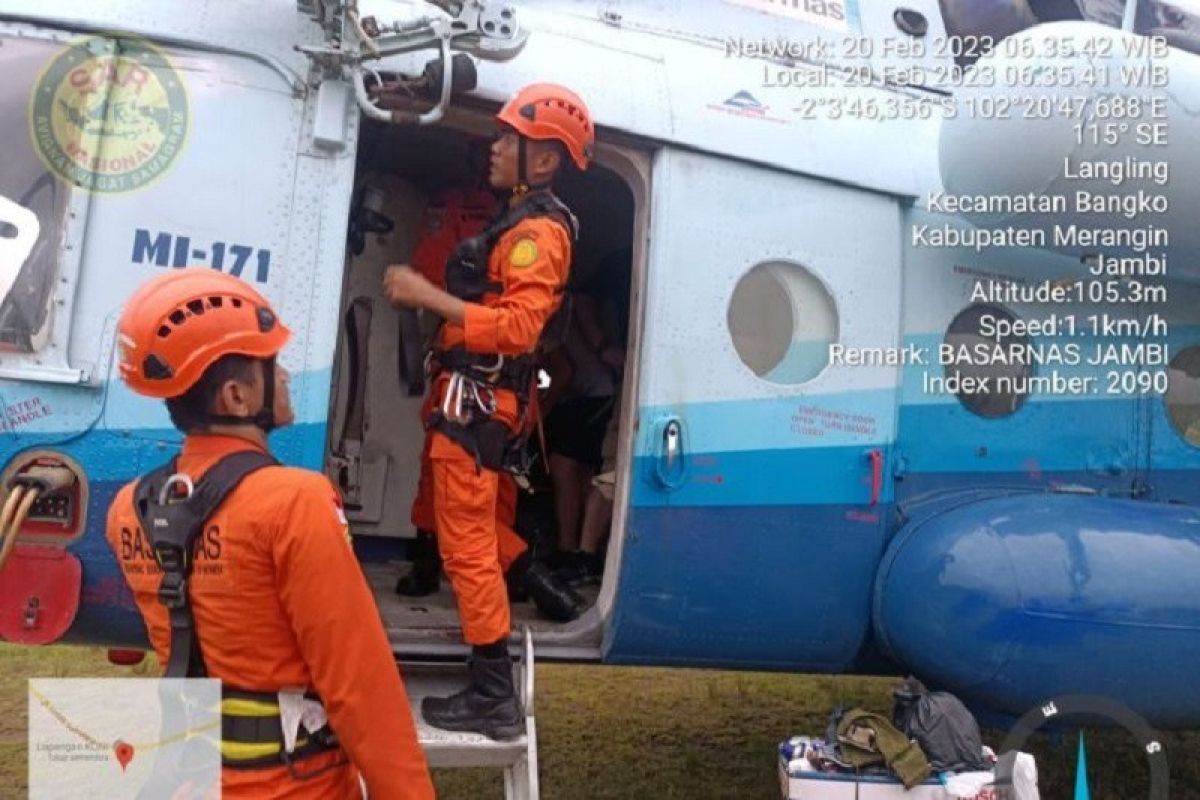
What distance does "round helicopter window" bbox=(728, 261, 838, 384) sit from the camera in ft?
13.2

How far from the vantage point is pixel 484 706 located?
3.41 metres

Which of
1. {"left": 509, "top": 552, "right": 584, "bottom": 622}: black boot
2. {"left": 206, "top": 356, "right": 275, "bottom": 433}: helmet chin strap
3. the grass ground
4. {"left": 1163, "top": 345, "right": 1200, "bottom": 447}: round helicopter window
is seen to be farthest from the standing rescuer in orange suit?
{"left": 1163, "top": 345, "right": 1200, "bottom": 447}: round helicopter window

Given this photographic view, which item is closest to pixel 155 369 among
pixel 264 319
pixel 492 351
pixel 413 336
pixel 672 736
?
pixel 264 319

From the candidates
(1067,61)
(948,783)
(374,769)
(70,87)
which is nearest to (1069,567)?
(948,783)

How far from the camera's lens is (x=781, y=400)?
401 cm

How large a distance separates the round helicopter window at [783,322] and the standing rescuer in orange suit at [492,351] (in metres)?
0.73

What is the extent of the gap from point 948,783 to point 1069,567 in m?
0.86

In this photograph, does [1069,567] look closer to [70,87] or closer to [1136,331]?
[1136,331]

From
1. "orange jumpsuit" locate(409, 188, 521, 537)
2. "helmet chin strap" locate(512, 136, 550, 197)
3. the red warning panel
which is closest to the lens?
the red warning panel

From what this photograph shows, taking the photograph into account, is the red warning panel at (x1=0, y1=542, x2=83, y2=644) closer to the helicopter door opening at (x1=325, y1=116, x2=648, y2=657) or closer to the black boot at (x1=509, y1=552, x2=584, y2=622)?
the helicopter door opening at (x1=325, y1=116, x2=648, y2=657)

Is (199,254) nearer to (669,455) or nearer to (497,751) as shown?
(669,455)

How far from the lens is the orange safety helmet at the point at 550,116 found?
356 centimetres

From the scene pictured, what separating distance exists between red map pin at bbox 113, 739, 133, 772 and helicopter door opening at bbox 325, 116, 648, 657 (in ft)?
6.80

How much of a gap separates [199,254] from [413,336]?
5.91 feet
